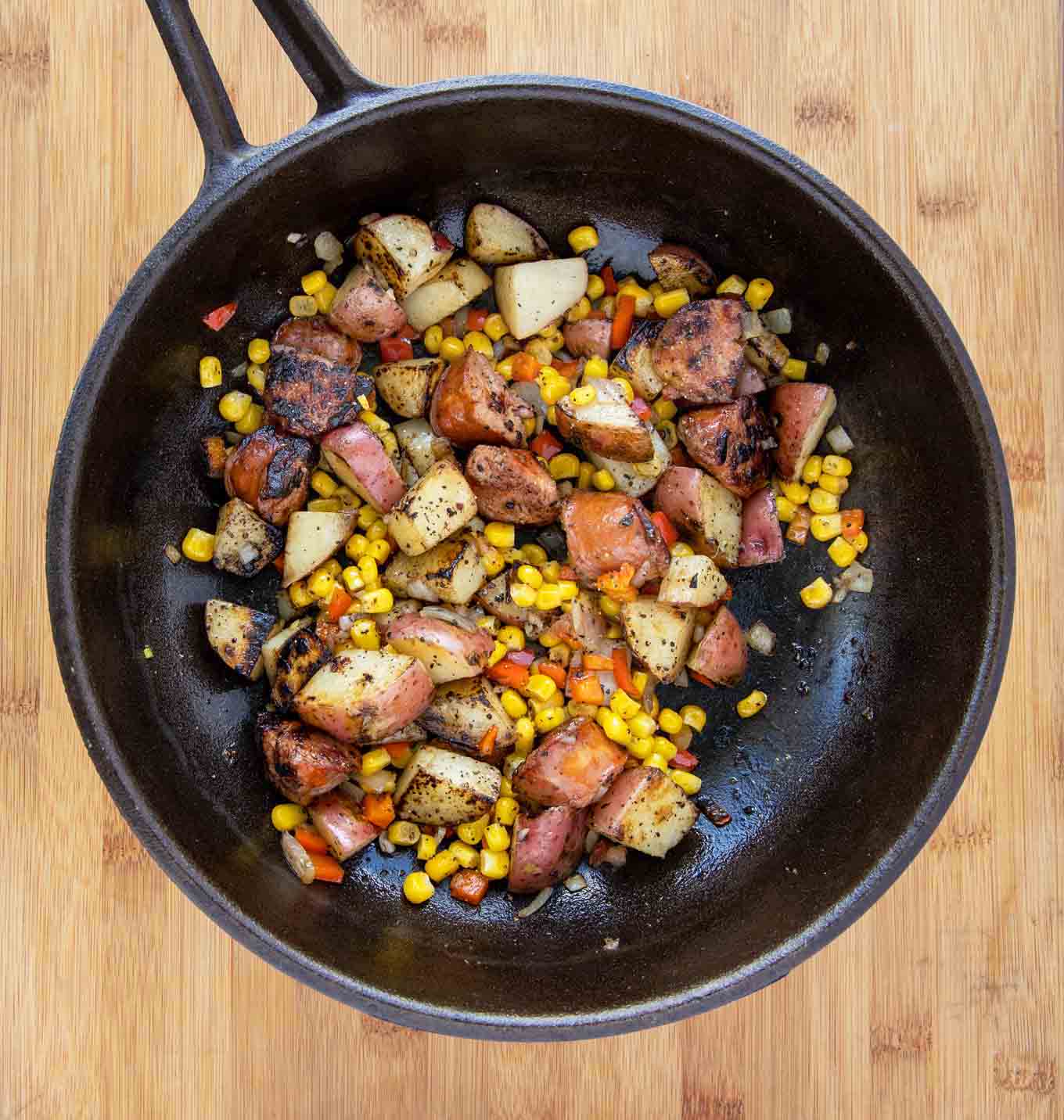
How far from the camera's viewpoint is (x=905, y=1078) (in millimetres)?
2406

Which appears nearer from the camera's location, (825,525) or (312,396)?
(312,396)

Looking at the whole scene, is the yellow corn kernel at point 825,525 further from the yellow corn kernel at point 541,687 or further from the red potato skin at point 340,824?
the red potato skin at point 340,824

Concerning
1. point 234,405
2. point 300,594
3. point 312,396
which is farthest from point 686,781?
point 234,405

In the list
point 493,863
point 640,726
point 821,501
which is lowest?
point 493,863

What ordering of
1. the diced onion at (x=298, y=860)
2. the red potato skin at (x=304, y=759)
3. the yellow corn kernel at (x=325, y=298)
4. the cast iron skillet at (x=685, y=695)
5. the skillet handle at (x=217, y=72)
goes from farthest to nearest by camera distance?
the yellow corn kernel at (x=325, y=298) < the diced onion at (x=298, y=860) < the red potato skin at (x=304, y=759) < the cast iron skillet at (x=685, y=695) < the skillet handle at (x=217, y=72)

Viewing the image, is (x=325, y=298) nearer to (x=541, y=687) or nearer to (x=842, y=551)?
(x=541, y=687)

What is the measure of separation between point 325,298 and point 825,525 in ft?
4.05

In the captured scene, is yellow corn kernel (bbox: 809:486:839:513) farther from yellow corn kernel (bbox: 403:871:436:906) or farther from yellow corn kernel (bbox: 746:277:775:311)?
yellow corn kernel (bbox: 403:871:436:906)

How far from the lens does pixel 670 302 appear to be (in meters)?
2.34

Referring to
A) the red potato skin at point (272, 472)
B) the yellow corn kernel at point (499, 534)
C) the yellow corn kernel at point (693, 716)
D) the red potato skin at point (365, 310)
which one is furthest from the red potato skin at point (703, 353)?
the red potato skin at point (272, 472)

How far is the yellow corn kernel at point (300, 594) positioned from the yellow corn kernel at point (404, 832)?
519 mm

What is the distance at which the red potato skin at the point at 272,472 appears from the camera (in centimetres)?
220

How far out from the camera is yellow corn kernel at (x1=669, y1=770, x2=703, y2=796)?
2.34m

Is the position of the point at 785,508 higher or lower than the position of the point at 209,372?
lower
